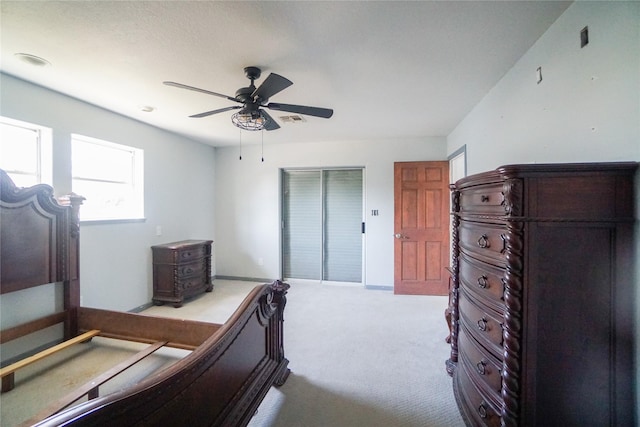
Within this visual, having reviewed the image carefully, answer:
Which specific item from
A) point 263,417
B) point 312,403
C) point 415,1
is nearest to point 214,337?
point 263,417

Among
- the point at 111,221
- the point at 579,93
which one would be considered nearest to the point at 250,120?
the point at 579,93

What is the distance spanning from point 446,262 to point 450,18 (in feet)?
10.7

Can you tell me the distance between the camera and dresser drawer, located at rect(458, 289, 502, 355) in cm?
122

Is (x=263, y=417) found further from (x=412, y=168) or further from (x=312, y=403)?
(x=412, y=168)

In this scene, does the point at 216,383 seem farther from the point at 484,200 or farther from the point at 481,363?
the point at 484,200

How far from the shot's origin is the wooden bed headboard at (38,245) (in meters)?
1.95

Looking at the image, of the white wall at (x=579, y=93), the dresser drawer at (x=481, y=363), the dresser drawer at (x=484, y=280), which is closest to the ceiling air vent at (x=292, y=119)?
the white wall at (x=579, y=93)

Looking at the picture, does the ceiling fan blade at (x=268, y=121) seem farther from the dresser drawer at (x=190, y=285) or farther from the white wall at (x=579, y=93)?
the dresser drawer at (x=190, y=285)

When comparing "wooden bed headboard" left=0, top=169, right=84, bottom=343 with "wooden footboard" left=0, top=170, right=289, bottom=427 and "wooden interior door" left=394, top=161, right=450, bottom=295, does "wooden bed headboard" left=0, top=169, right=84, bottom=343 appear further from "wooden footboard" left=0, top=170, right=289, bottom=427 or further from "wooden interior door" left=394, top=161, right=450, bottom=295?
"wooden interior door" left=394, top=161, right=450, bottom=295

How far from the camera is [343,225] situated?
453cm

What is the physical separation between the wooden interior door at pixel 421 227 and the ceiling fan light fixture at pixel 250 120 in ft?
8.24

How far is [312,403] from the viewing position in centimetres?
176

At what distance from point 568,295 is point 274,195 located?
13.5 ft

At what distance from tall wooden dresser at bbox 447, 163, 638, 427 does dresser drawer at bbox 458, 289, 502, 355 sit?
94 millimetres
